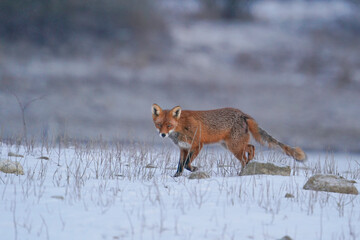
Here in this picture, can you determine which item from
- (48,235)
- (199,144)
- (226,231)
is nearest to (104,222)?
(48,235)

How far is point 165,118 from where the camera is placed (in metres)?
8.24

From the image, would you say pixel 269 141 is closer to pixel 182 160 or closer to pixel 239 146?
pixel 239 146

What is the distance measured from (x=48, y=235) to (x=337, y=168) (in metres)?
7.47

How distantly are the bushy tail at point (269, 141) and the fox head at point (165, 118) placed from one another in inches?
77.8

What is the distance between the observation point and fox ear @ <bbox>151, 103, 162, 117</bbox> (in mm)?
8336

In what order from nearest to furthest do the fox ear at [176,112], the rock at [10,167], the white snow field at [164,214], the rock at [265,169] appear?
1. the white snow field at [164,214]
2. the rock at [10,167]
3. the rock at [265,169]
4. the fox ear at [176,112]

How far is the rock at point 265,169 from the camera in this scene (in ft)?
24.9

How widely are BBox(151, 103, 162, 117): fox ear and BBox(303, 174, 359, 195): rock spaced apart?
142 inches

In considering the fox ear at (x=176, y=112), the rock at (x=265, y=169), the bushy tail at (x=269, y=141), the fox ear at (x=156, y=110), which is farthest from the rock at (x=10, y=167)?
the bushy tail at (x=269, y=141)

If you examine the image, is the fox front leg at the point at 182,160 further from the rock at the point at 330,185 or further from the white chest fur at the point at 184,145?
the rock at the point at 330,185

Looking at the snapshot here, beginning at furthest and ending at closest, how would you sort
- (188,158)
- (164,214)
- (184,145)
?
(184,145), (188,158), (164,214)

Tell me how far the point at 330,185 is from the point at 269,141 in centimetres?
300

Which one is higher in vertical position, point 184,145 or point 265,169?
point 184,145

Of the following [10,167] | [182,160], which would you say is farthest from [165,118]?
[10,167]
